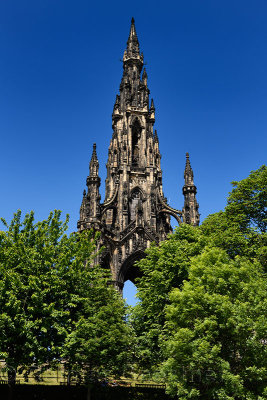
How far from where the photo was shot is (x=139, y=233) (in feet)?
149

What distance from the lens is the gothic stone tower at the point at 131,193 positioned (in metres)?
43.9

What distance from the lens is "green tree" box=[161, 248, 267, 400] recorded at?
15.4 meters

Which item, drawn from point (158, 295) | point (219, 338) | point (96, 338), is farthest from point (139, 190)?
point (219, 338)

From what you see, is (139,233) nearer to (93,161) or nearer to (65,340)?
(93,161)

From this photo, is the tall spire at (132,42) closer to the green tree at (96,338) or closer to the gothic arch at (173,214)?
the gothic arch at (173,214)

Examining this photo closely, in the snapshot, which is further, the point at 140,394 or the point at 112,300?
the point at 112,300

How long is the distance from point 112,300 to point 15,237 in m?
7.76

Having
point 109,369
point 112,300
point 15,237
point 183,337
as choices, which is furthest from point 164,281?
point 15,237

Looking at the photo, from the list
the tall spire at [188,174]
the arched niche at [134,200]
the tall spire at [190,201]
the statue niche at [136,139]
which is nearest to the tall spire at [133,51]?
the statue niche at [136,139]

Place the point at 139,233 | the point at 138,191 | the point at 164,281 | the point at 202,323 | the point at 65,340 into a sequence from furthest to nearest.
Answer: the point at 138,191, the point at 139,233, the point at 164,281, the point at 65,340, the point at 202,323

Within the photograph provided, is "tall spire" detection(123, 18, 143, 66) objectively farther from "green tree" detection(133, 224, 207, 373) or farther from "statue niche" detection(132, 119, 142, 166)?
"green tree" detection(133, 224, 207, 373)

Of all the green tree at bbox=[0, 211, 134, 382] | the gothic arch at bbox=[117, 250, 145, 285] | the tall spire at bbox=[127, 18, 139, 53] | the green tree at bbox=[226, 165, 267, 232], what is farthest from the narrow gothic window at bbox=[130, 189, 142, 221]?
the tall spire at bbox=[127, 18, 139, 53]

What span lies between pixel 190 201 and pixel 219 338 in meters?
30.8

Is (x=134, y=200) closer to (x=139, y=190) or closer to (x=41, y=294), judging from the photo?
(x=139, y=190)
